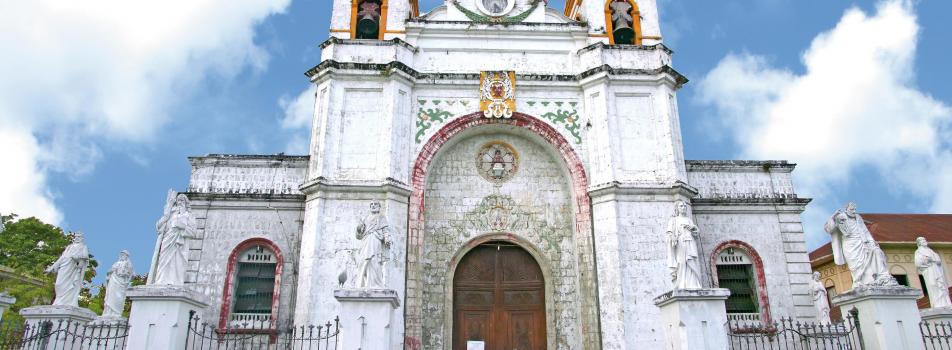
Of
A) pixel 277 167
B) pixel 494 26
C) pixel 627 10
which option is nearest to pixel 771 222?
pixel 627 10

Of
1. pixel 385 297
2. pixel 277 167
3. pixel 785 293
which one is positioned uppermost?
pixel 277 167

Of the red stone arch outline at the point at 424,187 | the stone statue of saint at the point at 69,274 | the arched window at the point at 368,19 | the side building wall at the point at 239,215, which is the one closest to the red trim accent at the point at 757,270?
the red stone arch outline at the point at 424,187

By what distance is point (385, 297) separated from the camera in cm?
1138

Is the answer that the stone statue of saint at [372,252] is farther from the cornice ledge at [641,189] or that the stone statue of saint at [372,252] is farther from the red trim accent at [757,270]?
the red trim accent at [757,270]

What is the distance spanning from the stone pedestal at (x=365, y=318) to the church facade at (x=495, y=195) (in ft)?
10.6

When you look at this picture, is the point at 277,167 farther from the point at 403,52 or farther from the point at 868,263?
the point at 868,263

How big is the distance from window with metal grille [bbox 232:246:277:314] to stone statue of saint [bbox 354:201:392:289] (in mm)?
5439

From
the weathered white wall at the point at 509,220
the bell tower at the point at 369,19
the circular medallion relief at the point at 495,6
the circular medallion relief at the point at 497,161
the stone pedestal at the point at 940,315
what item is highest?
the circular medallion relief at the point at 495,6

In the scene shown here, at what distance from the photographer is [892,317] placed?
10992 mm

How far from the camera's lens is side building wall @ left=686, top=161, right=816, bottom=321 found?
55.3ft

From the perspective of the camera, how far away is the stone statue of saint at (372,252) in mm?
11695

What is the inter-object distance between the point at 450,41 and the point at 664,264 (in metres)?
8.25


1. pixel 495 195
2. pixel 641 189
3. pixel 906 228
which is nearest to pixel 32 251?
pixel 495 195

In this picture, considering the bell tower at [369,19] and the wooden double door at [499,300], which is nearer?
the wooden double door at [499,300]
